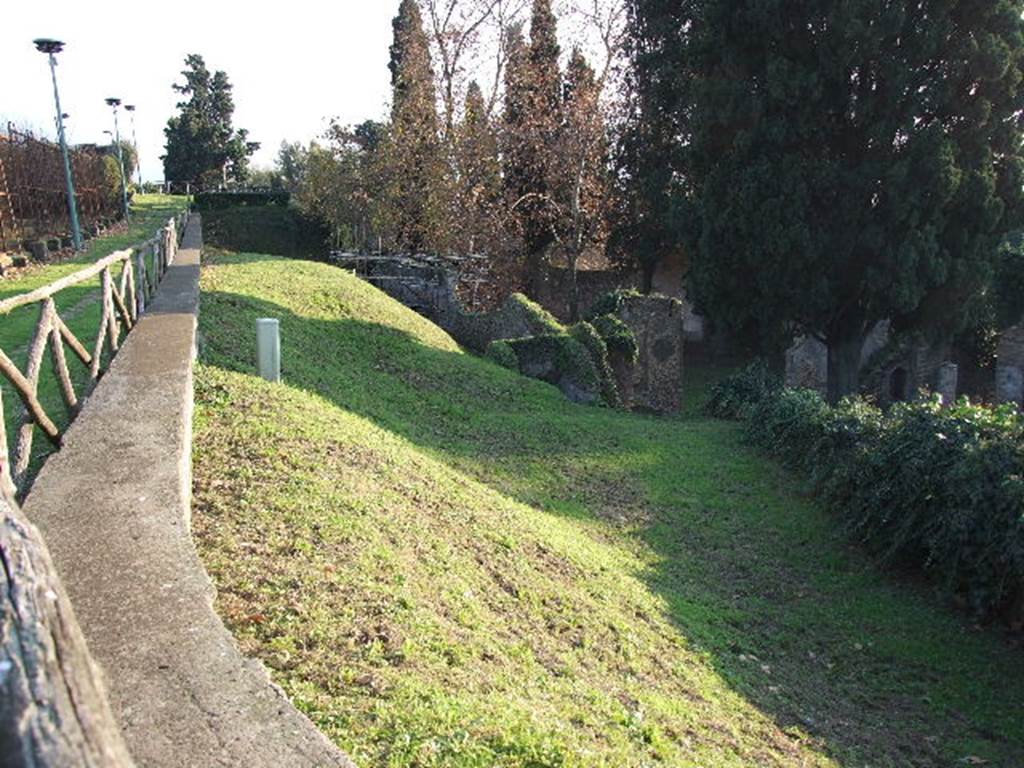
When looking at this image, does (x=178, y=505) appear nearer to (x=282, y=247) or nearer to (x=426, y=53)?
(x=426, y=53)

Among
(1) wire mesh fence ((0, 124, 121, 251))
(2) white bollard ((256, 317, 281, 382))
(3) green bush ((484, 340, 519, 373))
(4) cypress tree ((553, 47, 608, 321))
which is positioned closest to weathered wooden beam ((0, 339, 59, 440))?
(2) white bollard ((256, 317, 281, 382))

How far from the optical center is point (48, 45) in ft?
64.6

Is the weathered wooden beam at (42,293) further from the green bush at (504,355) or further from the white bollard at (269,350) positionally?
the green bush at (504,355)

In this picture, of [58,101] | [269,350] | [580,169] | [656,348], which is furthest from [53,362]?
[580,169]

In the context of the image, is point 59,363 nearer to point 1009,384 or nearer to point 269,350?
point 269,350

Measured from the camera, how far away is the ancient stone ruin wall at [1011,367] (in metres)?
23.0

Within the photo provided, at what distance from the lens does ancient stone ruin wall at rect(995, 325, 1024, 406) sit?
2305cm

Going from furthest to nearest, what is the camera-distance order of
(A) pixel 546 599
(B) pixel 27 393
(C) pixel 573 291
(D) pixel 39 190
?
(C) pixel 573 291
(D) pixel 39 190
(A) pixel 546 599
(B) pixel 27 393

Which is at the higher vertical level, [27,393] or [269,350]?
[27,393]

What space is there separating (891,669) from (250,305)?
10.1 metres

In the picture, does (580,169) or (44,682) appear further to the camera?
(580,169)

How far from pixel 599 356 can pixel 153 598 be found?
14664 mm

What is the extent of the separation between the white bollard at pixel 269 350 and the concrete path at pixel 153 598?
8.54 ft

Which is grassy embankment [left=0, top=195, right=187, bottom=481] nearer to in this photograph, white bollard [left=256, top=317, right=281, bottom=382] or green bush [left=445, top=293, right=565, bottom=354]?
white bollard [left=256, top=317, right=281, bottom=382]
